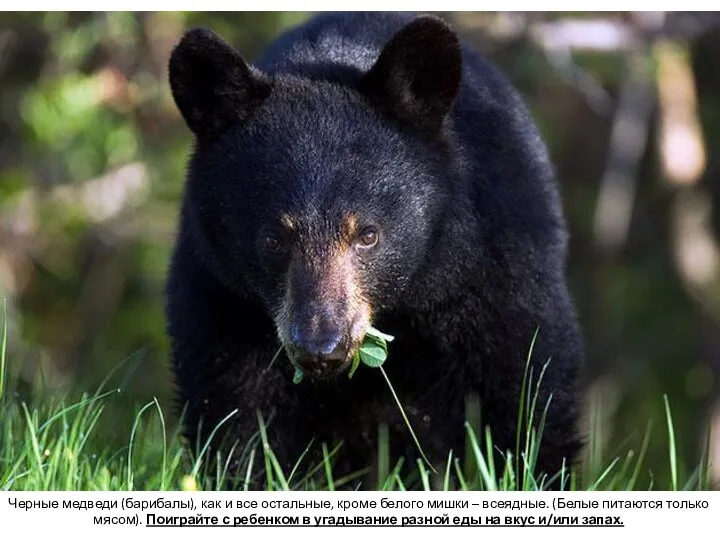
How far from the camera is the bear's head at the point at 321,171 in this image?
519 centimetres

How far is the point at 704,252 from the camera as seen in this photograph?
1444cm

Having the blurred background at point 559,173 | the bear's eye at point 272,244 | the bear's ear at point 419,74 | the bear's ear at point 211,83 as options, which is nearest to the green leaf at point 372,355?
the bear's eye at point 272,244

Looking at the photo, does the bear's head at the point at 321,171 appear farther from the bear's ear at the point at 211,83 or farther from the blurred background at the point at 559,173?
the blurred background at the point at 559,173

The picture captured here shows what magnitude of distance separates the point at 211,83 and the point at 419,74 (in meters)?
0.81

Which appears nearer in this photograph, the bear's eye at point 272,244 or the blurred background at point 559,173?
the bear's eye at point 272,244

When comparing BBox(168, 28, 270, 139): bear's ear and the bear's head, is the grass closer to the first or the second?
the bear's head

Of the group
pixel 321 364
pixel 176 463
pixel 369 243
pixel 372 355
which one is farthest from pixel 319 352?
pixel 176 463

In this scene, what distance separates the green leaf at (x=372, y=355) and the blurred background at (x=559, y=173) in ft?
15.6

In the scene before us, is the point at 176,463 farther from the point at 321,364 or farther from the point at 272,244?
the point at 272,244

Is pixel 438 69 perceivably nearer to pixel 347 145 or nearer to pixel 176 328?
pixel 347 145

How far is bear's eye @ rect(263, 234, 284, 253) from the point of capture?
5.27 m

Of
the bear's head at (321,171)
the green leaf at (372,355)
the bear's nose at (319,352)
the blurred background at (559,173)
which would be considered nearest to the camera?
the bear's nose at (319,352)

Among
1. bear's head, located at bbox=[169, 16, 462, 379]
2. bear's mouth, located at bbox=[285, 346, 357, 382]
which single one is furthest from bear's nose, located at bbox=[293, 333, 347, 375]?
bear's head, located at bbox=[169, 16, 462, 379]
